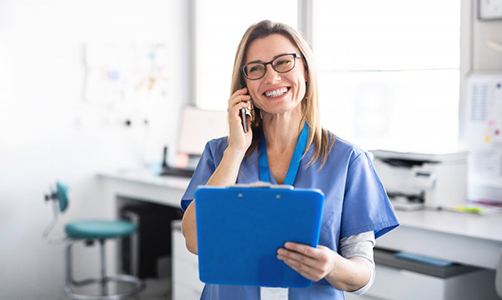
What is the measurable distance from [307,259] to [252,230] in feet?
0.41

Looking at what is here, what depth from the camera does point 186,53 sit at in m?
4.80

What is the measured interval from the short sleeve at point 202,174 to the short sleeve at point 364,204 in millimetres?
353

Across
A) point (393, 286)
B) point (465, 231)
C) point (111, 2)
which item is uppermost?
point (111, 2)

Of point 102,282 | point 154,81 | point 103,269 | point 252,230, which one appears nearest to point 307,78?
point 252,230

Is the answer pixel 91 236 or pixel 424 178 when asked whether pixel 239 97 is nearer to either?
pixel 424 178

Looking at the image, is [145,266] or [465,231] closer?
[465,231]

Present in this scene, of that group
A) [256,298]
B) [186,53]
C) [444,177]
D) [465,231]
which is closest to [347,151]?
[256,298]

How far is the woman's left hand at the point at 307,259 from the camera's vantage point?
4.55ft

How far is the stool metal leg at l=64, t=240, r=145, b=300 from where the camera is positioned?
398 cm

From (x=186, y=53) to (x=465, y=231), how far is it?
9.03 feet

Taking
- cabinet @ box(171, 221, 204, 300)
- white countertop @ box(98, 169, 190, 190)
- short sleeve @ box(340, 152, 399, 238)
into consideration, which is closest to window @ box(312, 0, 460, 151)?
white countertop @ box(98, 169, 190, 190)

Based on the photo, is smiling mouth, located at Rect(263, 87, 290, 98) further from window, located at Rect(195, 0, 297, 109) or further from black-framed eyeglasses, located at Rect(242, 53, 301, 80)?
window, located at Rect(195, 0, 297, 109)

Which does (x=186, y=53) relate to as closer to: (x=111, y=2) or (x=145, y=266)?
(x=111, y=2)

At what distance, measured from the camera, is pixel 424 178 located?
3.06 meters
